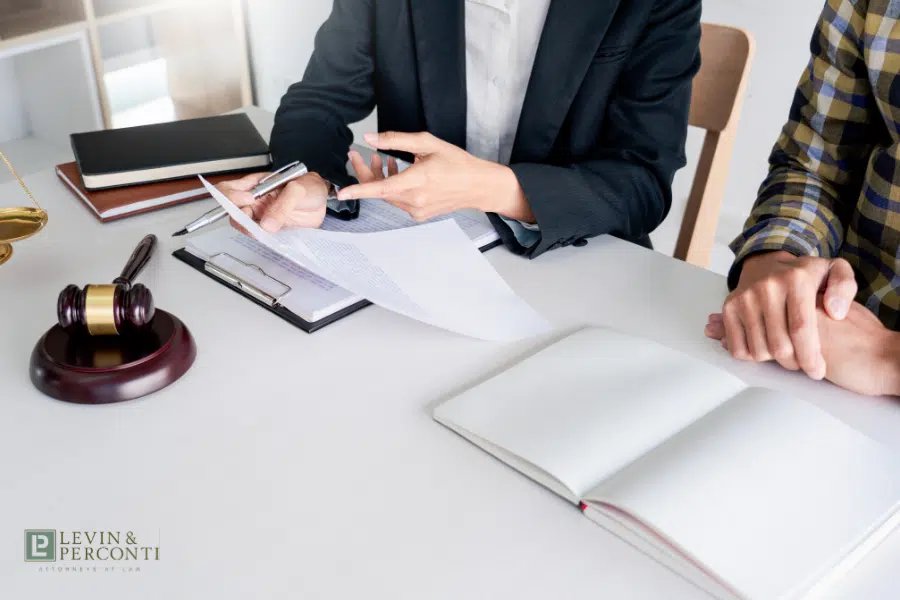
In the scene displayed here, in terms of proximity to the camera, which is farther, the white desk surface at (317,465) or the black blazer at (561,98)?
the black blazer at (561,98)

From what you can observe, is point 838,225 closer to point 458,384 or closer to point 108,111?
point 458,384

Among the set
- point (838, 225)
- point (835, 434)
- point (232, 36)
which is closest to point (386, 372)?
point (835, 434)

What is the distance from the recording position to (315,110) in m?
1.36

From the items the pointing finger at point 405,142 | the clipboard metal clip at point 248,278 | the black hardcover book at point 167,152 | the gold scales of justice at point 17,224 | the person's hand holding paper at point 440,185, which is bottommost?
the clipboard metal clip at point 248,278

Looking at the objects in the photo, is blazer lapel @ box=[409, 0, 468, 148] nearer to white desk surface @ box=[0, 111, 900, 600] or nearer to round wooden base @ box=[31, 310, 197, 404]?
white desk surface @ box=[0, 111, 900, 600]

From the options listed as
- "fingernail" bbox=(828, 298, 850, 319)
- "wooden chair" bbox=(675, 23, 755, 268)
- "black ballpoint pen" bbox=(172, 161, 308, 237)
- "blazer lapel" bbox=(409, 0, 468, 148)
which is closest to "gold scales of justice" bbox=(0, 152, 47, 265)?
"black ballpoint pen" bbox=(172, 161, 308, 237)

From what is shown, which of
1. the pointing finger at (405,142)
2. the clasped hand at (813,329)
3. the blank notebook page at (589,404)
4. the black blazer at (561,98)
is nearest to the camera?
the blank notebook page at (589,404)

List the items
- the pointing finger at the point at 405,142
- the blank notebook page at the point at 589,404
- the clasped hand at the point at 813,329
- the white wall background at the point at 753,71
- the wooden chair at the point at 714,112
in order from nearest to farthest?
the blank notebook page at the point at 589,404, the clasped hand at the point at 813,329, the pointing finger at the point at 405,142, the wooden chair at the point at 714,112, the white wall background at the point at 753,71

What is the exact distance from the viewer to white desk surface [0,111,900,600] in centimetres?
63

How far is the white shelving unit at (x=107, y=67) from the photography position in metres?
2.40

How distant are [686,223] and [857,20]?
0.52 metres

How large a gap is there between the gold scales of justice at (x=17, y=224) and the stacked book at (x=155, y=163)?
78 millimetres
